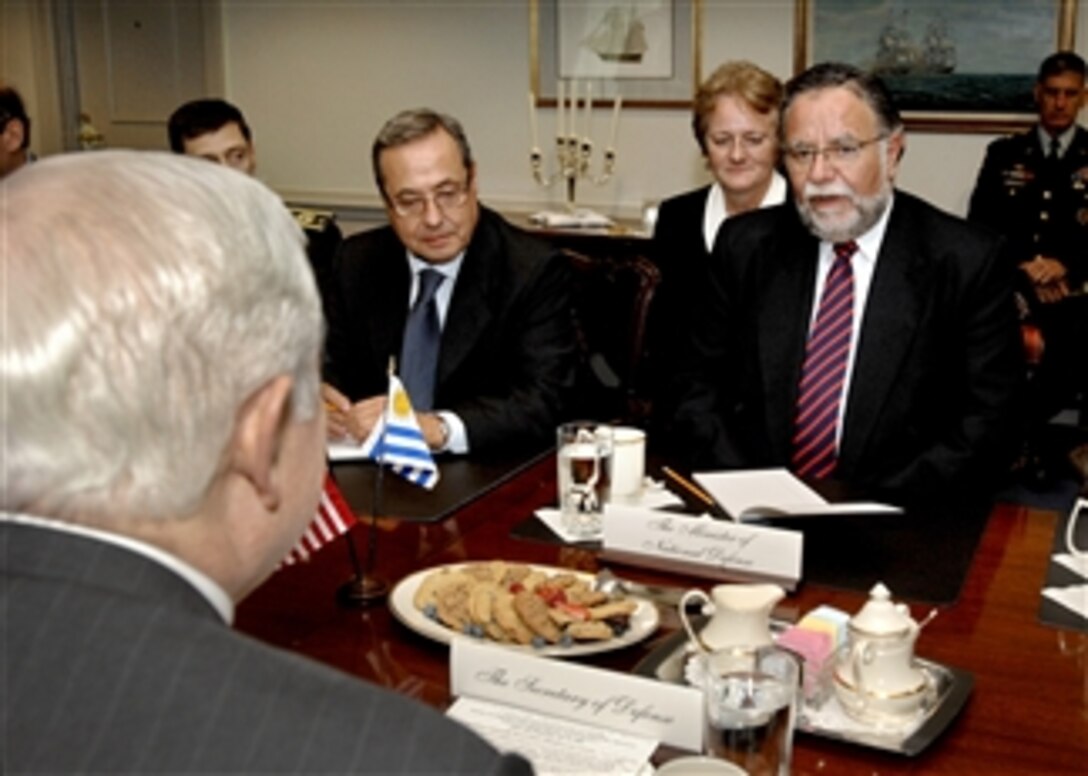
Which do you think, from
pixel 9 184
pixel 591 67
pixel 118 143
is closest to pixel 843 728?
pixel 9 184

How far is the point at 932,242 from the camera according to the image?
2.75m

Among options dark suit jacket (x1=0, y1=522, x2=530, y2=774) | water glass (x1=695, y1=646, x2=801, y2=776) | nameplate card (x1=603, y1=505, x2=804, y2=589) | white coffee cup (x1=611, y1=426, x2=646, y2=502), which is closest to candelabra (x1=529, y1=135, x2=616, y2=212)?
white coffee cup (x1=611, y1=426, x2=646, y2=502)

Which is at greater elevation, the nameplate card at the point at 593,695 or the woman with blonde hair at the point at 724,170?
the woman with blonde hair at the point at 724,170

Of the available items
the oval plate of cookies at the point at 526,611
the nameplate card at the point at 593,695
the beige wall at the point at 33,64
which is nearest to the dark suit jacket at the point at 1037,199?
the oval plate of cookies at the point at 526,611

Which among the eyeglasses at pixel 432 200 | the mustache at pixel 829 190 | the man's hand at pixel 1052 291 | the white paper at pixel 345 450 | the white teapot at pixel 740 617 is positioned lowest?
the man's hand at pixel 1052 291

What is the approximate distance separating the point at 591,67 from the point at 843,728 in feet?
18.5

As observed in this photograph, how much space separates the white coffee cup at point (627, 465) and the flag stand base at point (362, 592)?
47cm

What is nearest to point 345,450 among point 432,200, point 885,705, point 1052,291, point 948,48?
point 432,200

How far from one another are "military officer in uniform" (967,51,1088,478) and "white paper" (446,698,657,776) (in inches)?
171

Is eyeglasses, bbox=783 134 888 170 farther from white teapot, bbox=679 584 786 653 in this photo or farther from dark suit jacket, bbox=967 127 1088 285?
dark suit jacket, bbox=967 127 1088 285

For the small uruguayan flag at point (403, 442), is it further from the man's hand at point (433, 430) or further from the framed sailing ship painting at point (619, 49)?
the framed sailing ship painting at point (619, 49)

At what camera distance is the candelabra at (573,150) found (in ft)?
21.1

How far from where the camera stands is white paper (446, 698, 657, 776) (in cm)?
133

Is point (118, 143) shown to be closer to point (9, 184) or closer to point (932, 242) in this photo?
point (932, 242)
